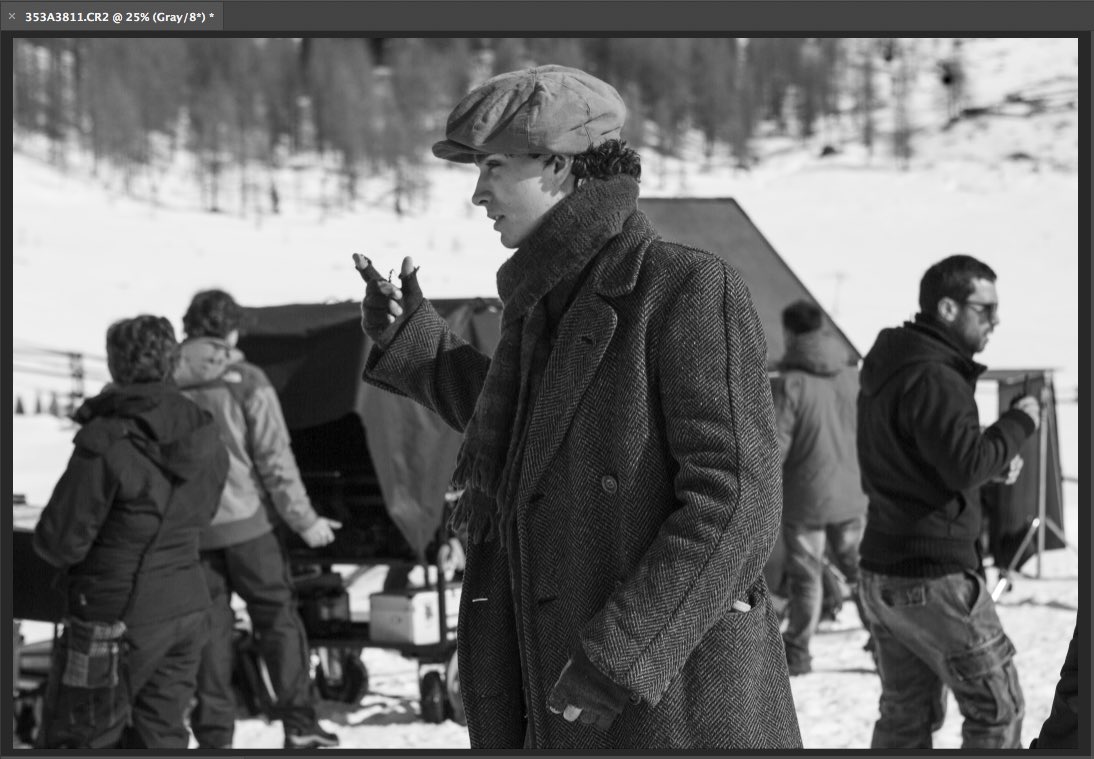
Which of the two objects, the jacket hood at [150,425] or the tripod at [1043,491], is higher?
the jacket hood at [150,425]

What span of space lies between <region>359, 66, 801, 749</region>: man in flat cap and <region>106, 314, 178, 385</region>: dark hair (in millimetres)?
2188

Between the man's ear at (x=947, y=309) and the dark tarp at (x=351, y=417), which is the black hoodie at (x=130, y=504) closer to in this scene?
the dark tarp at (x=351, y=417)

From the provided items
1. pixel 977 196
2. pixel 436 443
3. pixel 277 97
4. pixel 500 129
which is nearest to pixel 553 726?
pixel 500 129

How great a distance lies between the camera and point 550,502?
2.19 meters

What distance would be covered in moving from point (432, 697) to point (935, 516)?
2579 mm

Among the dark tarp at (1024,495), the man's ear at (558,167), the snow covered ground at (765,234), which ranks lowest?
the dark tarp at (1024,495)

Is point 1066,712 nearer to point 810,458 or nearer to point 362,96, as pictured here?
point 810,458

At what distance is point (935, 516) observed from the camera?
3.80 metres

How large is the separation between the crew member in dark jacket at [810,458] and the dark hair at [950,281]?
258 centimetres

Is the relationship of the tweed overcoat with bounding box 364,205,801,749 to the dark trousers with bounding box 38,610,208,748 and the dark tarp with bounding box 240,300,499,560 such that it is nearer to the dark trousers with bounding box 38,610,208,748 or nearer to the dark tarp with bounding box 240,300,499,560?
the dark trousers with bounding box 38,610,208,748

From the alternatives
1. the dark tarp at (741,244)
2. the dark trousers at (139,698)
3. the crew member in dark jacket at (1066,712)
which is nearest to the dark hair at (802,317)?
the dark tarp at (741,244)

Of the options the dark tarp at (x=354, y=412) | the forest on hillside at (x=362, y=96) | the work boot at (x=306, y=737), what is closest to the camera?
the work boot at (x=306, y=737)

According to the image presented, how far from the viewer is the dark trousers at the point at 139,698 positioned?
428cm

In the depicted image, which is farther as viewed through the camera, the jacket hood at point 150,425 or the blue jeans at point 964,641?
the jacket hood at point 150,425
